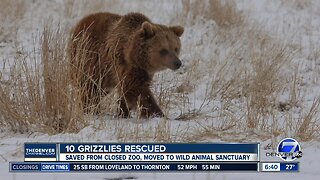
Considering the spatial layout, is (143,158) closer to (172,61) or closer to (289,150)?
(289,150)

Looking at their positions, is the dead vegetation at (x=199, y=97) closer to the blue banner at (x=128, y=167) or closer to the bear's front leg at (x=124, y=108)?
the bear's front leg at (x=124, y=108)

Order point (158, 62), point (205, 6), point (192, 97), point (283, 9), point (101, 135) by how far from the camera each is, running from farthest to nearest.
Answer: point (283, 9) → point (205, 6) → point (192, 97) → point (158, 62) → point (101, 135)

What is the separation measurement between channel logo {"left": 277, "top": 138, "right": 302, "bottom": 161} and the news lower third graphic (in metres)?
0.17

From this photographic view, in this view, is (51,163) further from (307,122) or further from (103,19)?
(103,19)

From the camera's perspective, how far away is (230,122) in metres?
5.84

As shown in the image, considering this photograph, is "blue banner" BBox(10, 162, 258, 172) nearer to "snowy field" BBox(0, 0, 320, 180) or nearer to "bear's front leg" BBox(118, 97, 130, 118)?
"snowy field" BBox(0, 0, 320, 180)

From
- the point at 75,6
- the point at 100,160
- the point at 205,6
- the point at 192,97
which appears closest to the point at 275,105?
the point at 192,97

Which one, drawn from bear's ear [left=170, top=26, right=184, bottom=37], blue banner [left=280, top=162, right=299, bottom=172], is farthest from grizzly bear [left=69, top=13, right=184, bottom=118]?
blue banner [left=280, top=162, right=299, bottom=172]

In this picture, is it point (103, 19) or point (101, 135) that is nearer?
point (101, 135)

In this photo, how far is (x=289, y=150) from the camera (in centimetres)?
465

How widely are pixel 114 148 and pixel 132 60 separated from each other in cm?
222

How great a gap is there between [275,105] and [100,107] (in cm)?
221

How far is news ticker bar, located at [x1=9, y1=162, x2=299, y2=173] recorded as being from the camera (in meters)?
4.24

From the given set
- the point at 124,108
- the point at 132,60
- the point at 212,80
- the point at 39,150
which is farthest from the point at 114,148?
the point at 212,80
